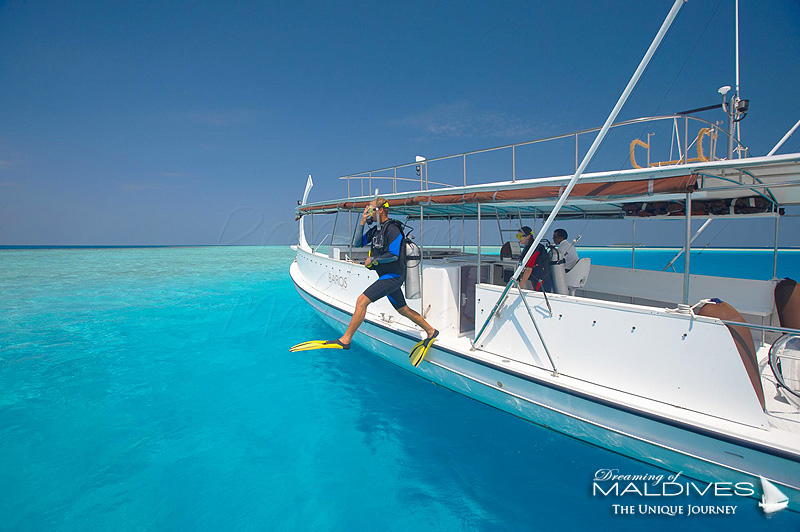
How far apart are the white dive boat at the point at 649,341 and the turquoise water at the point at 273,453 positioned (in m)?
0.59

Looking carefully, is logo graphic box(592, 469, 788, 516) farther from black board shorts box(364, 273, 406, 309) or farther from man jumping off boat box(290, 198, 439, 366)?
black board shorts box(364, 273, 406, 309)

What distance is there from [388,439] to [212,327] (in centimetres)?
849

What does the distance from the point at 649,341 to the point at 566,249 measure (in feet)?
8.36

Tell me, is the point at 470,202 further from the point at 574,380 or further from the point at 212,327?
the point at 212,327

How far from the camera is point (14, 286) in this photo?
1945cm

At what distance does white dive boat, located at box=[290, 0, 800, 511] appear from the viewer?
3.14 meters

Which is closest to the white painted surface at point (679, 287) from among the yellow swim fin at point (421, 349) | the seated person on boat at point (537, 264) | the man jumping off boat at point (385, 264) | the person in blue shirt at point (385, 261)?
the seated person on boat at point (537, 264)

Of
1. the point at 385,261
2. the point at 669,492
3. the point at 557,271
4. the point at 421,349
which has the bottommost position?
the point at 669,492

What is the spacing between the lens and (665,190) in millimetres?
3459

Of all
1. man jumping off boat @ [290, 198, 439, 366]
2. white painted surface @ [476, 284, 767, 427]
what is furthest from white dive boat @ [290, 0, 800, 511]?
man jumping off boat @ [290, 198, 439, 366]

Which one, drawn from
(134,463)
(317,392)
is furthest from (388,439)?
(134,463)

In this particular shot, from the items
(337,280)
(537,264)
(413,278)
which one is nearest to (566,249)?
(537,264)

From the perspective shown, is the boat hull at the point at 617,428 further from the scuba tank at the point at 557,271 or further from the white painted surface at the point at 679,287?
the white painted surface at the point at 679,287

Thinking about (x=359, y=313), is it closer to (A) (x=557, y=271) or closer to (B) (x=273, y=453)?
(B) (x=273, y=453)
